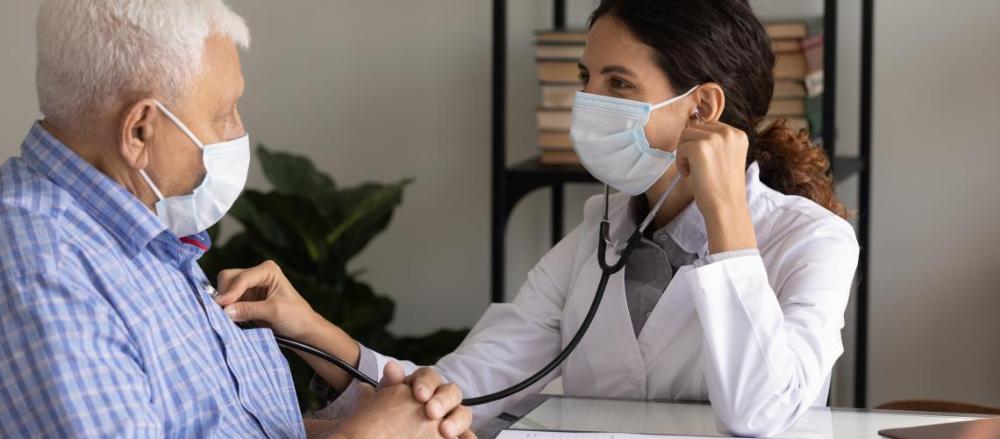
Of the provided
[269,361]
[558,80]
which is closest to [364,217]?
[558,80]

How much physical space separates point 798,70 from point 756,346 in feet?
3.98

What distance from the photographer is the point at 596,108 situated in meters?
1.58

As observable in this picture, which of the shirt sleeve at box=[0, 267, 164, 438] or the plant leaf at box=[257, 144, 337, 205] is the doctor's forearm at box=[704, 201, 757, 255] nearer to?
the shirt sleeve at box=[0, 267, 164, 438]

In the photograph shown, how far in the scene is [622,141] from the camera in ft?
5.14

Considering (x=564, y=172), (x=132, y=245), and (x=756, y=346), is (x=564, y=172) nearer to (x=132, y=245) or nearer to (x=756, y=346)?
(x=756, y=346)

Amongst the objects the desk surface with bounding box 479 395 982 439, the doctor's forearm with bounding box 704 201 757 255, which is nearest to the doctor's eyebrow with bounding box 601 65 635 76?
the doctor's forearm with bounding box 704 201 757 255

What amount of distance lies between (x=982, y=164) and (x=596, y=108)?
136 centimetres

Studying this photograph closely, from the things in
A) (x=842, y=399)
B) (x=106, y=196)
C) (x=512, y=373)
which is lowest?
(x=842, y=399)

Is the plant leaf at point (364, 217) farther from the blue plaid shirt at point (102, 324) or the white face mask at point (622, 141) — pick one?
the blue plaid shirt at point (102, 324)

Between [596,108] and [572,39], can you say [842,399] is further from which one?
[596,108]

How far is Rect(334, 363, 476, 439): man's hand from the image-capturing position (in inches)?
50.0

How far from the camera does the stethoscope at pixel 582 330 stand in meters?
1.44

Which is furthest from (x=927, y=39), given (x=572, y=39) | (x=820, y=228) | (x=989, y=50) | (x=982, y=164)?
(x=820, y=228)

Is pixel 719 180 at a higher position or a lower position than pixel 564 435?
higher
